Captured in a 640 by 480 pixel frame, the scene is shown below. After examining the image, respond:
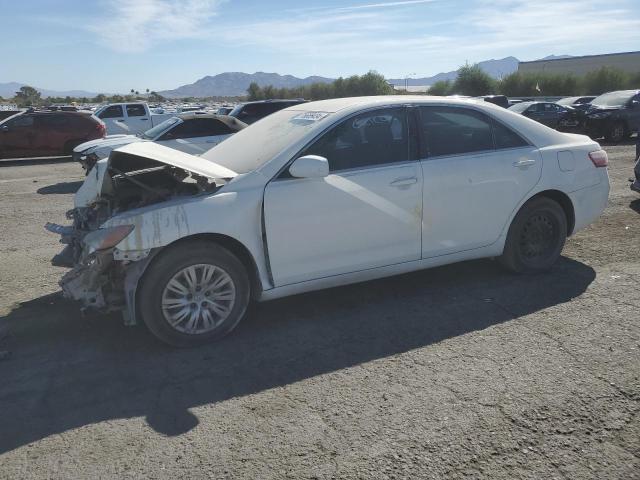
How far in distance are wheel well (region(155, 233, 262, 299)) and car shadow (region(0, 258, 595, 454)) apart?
37 cm

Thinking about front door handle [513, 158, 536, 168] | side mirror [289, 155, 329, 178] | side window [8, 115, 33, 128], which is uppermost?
side window [8, 115, 33, 128]

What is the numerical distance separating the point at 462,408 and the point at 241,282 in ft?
5.77

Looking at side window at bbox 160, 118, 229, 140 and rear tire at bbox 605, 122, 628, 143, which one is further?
rear tire at bbox 605, 122, 628, 143

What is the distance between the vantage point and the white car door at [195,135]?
37.6 feet

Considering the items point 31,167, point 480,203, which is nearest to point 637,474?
point 480,203

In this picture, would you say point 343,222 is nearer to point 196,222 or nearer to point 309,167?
point 309,167

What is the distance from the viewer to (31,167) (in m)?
16.0

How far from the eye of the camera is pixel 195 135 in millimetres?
11781

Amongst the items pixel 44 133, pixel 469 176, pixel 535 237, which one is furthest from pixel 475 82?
pixel 469 176

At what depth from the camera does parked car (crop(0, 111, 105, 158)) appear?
16797 millimetres

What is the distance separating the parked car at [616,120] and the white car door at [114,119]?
15.8 meters

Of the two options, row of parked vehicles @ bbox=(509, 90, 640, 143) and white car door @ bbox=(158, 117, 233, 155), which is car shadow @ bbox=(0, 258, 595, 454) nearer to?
white car door @ bbox=(158, 117, 233, 155)

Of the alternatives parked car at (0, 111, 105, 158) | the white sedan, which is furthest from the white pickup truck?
the white sedan

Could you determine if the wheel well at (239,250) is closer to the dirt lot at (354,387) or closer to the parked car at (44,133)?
the dirt lot at (354,387)
